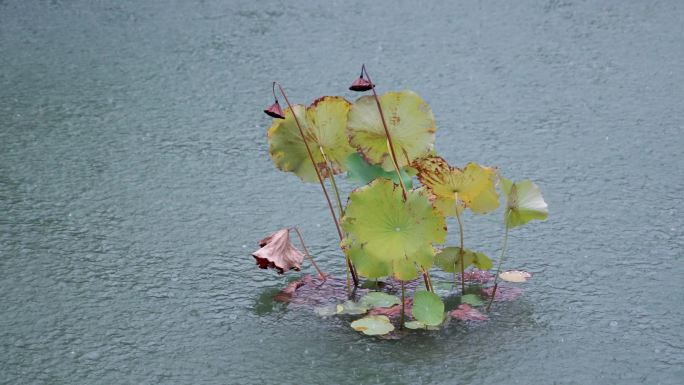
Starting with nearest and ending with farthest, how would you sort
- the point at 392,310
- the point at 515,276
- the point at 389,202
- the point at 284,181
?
the point at 389,202 → the point at 392,310 → the point at 515,276 → the point at 284,181

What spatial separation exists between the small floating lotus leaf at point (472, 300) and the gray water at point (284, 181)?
5 centimetres

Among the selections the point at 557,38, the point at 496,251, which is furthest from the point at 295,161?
the point at 557,38

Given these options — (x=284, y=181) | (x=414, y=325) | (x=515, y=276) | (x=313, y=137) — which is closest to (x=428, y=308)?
(x=414, y=325)

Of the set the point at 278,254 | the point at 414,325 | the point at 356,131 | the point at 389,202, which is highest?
the point at 356,131

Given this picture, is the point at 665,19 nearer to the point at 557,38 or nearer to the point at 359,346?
the point at 557,38

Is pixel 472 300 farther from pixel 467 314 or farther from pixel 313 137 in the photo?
pixel 313 137

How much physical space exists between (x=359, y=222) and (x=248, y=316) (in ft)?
0.94

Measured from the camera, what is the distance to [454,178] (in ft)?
5.11

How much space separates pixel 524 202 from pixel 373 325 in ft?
1.10

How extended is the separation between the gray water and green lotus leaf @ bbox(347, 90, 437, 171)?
0.31m

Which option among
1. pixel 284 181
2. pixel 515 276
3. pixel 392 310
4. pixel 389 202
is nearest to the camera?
pixel 389 202

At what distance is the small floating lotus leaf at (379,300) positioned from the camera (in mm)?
1666

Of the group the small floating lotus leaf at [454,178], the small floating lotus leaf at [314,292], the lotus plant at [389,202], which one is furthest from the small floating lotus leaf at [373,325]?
the small floating lotus leaf at [454,178]

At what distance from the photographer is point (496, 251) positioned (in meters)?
1.92
